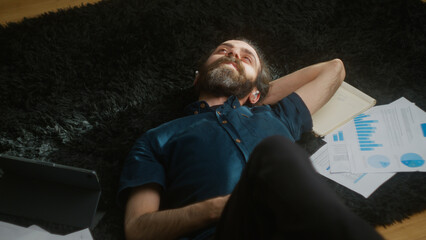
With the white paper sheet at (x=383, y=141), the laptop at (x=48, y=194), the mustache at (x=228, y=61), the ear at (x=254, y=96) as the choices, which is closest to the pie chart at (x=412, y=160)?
the white paper sheet at (x=383, y=141)

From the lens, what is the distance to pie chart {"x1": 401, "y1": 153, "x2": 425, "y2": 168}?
1188 mm

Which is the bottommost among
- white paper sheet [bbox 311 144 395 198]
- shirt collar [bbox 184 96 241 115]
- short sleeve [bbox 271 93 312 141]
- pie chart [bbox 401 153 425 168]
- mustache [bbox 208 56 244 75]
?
white paper sheet [bbox 311 144 395 198]

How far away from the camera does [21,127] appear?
1263 mm

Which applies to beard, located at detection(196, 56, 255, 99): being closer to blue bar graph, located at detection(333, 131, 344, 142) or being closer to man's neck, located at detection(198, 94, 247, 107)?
man's neck, located at detection(198, 94, 247, 107)

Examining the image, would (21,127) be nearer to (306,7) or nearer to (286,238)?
(286,238)

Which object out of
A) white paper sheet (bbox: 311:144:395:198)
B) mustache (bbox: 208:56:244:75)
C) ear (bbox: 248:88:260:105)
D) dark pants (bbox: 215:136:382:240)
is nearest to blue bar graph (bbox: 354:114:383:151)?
white paper sheet (bbox: 311:144:395:198)

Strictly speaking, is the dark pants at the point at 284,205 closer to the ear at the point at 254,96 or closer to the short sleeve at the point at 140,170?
the short sleeve at the point at 140,170

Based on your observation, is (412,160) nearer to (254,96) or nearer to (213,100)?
(254,96)

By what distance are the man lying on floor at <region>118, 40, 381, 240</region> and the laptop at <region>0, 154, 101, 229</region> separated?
4.9 inches

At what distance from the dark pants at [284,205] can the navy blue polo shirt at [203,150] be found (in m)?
0.28

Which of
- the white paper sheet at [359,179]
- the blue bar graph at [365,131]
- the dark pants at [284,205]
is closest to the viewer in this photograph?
the dark pants at [284,205]

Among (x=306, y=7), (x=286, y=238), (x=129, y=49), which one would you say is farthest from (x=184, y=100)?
(x=286, y=238)

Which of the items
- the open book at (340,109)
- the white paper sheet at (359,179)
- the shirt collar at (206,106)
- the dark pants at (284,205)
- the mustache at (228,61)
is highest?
the mustache at (228,61)

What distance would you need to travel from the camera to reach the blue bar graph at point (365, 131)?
126 cm
